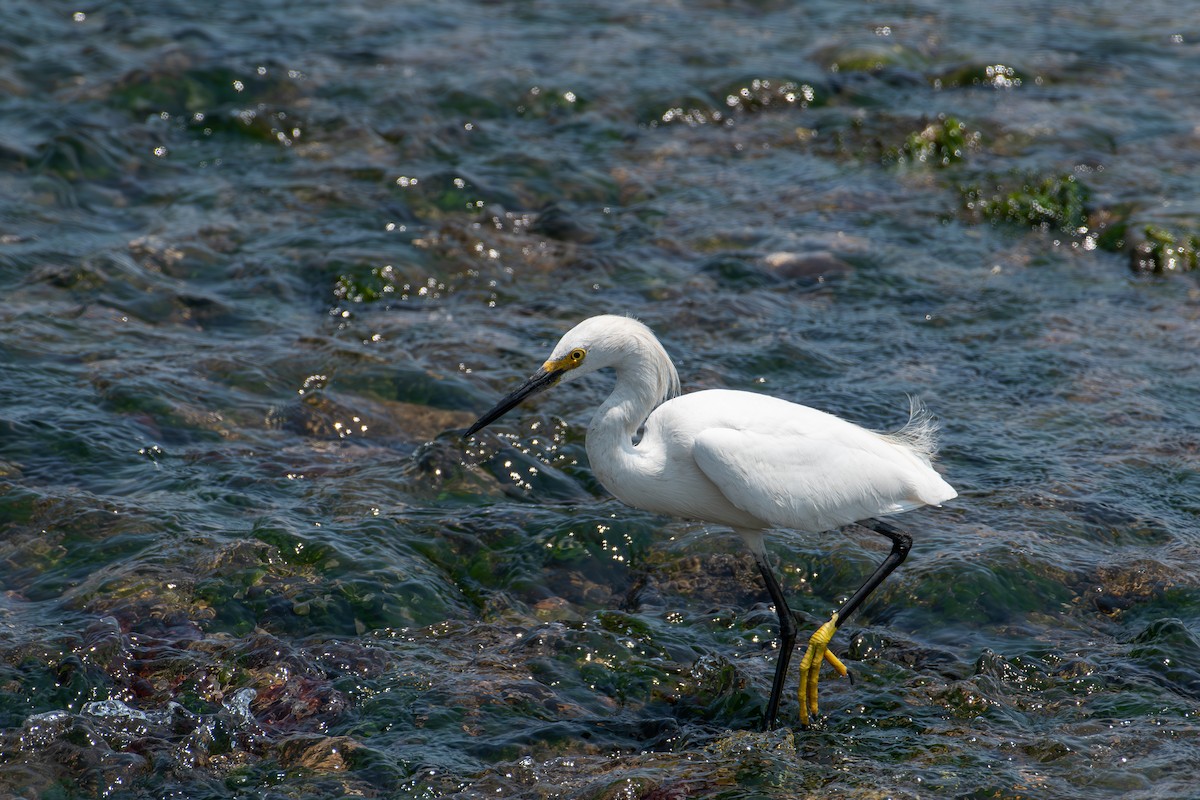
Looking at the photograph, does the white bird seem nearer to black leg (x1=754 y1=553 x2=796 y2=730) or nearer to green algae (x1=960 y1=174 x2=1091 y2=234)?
black leg (x1=754 y1=553 x2=796 y2=730)

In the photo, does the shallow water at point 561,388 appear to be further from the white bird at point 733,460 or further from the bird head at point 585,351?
the bird head at point 585,351

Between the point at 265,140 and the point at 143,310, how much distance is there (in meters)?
2.69

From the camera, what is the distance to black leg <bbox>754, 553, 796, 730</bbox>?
203 inches

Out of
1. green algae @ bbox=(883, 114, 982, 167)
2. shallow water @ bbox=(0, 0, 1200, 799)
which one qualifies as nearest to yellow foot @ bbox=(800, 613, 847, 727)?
shallow water @ bbox=(0, 0, 1200, 799)

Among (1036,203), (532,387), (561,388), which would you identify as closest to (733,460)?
(532,387)

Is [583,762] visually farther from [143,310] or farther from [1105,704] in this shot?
[143,310]

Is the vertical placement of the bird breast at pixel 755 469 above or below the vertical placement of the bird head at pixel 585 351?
below

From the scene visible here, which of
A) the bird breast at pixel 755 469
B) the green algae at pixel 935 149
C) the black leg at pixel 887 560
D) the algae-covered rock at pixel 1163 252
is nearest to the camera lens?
the bird breast at pixel 755 469

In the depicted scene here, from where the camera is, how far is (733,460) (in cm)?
496

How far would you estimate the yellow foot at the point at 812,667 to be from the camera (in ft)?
16.9

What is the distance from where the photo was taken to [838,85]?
11.4 m

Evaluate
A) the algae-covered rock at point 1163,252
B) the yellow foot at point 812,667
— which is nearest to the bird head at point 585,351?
the yellow foot at point 812,667

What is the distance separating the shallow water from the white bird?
609 millimetres

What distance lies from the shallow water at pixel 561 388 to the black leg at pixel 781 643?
11 cm
